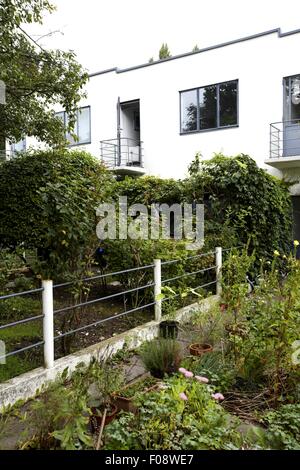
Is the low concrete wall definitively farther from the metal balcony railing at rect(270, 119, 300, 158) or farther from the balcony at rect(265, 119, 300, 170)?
the metal balcony railing at rect(270, 119, 300, 158)

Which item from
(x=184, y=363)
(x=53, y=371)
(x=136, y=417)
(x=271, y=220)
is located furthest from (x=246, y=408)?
(x=271, y=220)

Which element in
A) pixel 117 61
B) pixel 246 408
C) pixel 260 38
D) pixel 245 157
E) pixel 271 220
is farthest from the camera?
pixel 117 61

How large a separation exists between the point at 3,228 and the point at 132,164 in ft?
25.3

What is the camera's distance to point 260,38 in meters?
12.4

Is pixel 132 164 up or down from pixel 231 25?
down

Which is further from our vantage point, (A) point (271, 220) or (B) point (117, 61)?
(B) point (117, 61)

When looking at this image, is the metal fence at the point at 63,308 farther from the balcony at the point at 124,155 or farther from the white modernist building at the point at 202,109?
the balcony at the point at 124,155

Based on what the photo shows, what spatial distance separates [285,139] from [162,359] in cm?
1002

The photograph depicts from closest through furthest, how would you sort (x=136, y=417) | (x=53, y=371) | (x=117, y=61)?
(x=136, y=417) → (x=53, y=371) → (x=117, y=61)

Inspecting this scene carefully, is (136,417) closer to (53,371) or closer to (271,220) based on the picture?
(53,371)

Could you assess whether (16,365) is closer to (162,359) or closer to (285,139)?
(162,359)

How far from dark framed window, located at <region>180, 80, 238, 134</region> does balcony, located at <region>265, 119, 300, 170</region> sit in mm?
1465

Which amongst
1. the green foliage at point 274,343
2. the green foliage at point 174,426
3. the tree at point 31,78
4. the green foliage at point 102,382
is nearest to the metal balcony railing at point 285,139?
the tree at point 31,78

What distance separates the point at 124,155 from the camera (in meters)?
15.3
